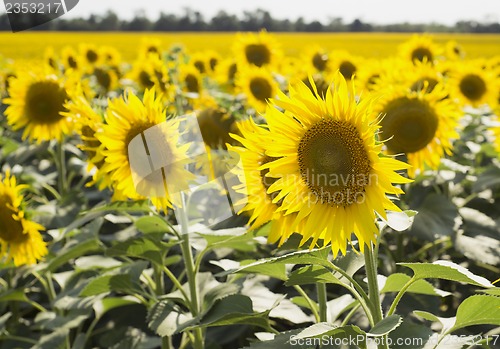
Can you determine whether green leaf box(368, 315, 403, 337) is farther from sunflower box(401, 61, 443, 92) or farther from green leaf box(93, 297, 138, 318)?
sunflower box(401, 61, 443, 92)

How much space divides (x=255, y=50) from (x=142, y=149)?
380 centimetres

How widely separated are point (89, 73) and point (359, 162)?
615 centimetres

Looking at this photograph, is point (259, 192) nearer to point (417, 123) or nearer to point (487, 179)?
point (417, 123)

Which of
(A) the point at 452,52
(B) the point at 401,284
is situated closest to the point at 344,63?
(A) the point at 452,52

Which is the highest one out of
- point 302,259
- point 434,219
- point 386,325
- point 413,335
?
point 302,259

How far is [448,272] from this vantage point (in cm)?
147

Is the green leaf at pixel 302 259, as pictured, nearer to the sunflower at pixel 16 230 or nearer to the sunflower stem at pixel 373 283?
the sunflower stem at pixel 373 283

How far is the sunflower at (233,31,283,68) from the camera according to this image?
19.4 ft

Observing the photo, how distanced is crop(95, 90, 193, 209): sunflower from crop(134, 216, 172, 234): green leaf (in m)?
0.06

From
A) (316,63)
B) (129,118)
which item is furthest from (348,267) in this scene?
(316,63)

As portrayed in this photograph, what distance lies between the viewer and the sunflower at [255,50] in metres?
5.91

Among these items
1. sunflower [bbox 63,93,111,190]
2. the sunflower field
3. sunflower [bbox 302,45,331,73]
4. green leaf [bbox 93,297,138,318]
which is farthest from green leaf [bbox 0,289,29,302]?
sunflower [bbox 302,45,331,73]

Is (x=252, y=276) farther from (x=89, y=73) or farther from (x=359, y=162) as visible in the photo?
(x=89, y=73)

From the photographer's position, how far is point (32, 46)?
24641 millimetres
